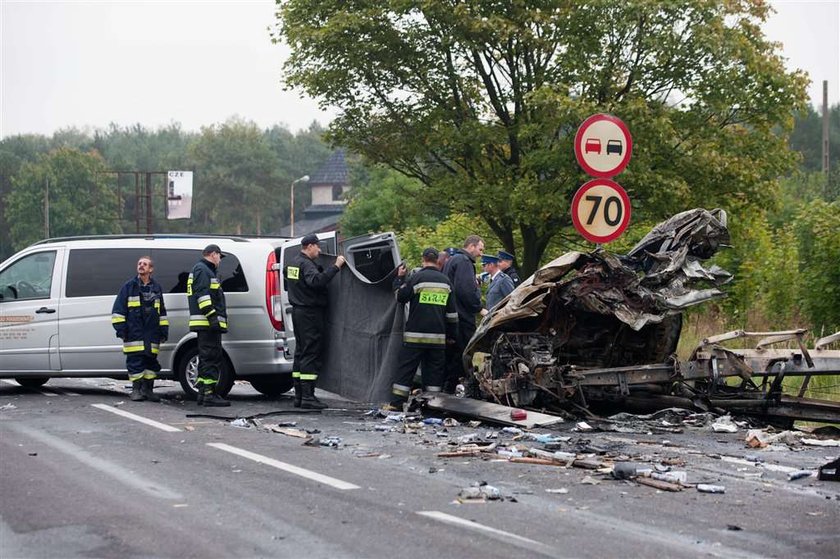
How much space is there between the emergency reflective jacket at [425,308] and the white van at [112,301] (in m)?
2.07

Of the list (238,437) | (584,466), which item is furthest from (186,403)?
(584,466)

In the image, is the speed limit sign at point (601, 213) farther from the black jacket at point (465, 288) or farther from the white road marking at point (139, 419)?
the white road marking at point (139, 419)

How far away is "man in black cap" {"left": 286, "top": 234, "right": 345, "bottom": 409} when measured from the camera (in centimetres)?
1283

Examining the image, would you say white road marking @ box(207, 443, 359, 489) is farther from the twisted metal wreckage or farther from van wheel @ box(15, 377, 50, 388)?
van wheel @ box(15, 377, 50, 388)

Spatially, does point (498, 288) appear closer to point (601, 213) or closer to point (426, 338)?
point (426, 338)

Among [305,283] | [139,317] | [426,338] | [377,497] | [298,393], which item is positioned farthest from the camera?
[139,317]

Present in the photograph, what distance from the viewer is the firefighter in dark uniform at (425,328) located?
12.1 m

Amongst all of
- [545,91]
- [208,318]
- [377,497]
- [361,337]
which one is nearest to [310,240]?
[361,337]

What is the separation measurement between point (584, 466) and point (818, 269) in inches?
449

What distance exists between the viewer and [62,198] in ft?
340

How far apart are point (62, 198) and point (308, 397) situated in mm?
96091

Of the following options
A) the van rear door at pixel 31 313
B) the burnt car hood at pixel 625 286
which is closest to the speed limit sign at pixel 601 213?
the burnt car hood at pixel 625 286

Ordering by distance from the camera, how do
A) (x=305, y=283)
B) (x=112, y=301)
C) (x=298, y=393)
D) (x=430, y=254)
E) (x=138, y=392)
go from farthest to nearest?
(x=112, y=301)
(x=138, y=392)
(x=298, y=393)
(x=305, y=283)
(x=430, y=254)

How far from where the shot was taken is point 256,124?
131 metres
